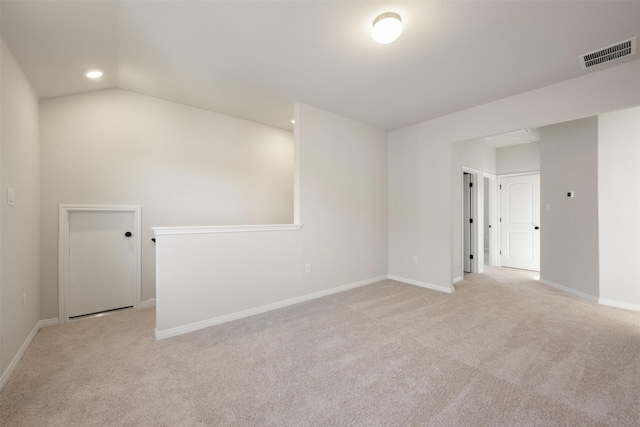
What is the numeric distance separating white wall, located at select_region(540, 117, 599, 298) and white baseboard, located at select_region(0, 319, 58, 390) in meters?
6.22

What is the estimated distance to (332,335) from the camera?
2.50 metres

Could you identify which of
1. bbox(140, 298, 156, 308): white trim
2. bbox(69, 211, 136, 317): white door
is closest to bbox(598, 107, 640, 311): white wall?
bbox(140, 298, 156, 308): white trim

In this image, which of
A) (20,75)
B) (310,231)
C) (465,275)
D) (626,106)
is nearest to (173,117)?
(20,75)

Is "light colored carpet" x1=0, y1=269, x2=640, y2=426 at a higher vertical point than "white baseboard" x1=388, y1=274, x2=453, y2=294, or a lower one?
lower

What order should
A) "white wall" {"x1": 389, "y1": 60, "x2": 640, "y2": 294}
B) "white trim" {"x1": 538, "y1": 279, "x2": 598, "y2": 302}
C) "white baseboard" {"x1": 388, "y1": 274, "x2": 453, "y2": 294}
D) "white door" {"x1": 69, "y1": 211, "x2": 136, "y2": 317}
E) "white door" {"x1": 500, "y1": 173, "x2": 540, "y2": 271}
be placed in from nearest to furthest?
"white wall" {"x1": 389, "y1": 60, "x2": 640, "y2": 294}, "white door" {"x1": 69, "y1": 211, "x2": 136, "y2": 317}, "white trim" {"x1": 538, "y1": 279, "x2": 598, "y2": 302}, "white baseboard" {"x1": 388, "y1": 274, "x2": 453, "y2": 294}, "white door" {"x1": 500, "y1": 173, "x2": 540, "y2": 271}

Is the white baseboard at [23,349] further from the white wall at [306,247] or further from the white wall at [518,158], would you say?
the white wall at [518,158]

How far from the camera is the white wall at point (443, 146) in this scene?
2596 millimetres

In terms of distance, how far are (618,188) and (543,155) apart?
125 centimetres

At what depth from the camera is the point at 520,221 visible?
18.2ft

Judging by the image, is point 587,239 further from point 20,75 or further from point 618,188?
point 20,75

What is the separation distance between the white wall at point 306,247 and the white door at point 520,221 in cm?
321

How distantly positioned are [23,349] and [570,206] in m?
6.69

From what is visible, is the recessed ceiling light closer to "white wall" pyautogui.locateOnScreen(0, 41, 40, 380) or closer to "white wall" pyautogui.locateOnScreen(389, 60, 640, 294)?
"white wall" pyautogui.locateOnScreen(0, 41, 40, 380)

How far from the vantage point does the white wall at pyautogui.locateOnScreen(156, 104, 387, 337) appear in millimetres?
2598
